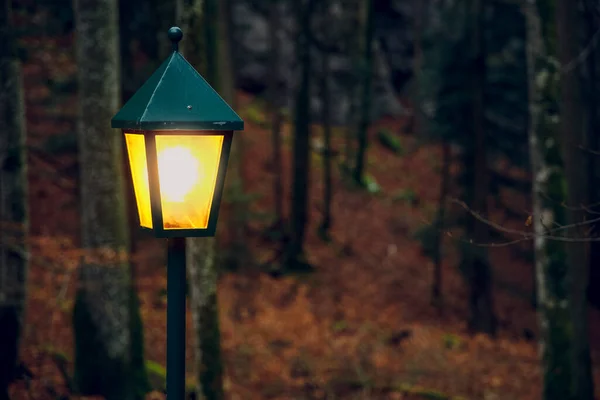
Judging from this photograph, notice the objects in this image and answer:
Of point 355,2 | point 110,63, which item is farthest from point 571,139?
point 355,2

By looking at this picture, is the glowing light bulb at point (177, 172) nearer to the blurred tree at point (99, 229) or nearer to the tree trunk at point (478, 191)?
the blurred tree at point (99, 229)

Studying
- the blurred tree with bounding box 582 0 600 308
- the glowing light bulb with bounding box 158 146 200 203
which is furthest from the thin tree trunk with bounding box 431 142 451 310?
the glowing light bulb with bounding box 158 146 200 203

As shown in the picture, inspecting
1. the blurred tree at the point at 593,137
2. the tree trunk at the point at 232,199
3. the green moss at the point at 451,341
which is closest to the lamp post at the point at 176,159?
the green moss at the point at 451,341

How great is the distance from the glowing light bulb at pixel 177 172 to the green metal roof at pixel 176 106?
0.53 ft

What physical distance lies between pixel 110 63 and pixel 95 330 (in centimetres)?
359

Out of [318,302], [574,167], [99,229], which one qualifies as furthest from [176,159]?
[318,302]

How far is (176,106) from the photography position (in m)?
4.29

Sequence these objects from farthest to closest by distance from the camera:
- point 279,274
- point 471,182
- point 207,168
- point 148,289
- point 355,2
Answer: point 355,2
point 279,274
point 471,182
point 148,289
point 207,168

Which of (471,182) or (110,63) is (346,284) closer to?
(471,182)

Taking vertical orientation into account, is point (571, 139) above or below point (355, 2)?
below

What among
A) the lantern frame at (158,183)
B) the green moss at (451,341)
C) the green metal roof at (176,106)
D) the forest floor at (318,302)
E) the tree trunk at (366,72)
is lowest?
the green moss at (451,341)

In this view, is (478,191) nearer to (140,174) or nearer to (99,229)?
(99,229)

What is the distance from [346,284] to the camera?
74.1ft

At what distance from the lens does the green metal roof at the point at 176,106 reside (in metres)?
4.21
